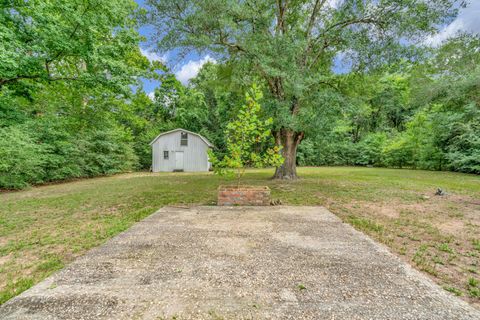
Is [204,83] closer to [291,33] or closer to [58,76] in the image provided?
[291,33]

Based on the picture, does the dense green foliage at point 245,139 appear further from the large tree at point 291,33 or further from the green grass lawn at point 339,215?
the large tree at point 291,33

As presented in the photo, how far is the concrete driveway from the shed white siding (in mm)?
15441

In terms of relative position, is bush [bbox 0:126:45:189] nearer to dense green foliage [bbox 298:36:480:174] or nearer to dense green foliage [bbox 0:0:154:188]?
dense green foliage [bbox 0:0:154:188]

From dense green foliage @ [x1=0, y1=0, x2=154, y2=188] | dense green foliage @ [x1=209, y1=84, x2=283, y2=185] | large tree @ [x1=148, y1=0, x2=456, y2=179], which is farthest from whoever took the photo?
large tree @ [x1=148, y1=0, x2=456, y2=179]

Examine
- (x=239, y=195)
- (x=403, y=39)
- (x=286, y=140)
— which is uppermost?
(x=403, y=39)

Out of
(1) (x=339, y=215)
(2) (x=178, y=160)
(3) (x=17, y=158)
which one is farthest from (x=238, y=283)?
(2) (x=178, y=160)

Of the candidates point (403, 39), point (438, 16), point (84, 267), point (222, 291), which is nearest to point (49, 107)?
point (84, 267)

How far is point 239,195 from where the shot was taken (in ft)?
17.0

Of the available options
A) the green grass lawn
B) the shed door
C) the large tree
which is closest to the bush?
the green grass lawn

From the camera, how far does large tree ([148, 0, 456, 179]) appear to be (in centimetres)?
721

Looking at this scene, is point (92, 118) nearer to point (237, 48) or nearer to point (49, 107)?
point (49, 107)

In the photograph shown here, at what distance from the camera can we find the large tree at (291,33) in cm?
721

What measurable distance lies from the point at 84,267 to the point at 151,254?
642 mm

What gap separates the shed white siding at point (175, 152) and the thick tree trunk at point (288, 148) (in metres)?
9.22
